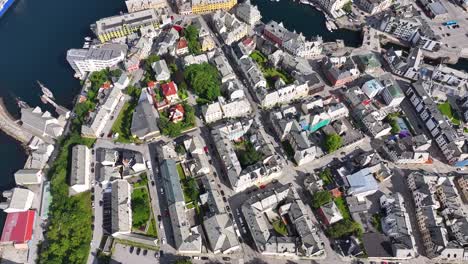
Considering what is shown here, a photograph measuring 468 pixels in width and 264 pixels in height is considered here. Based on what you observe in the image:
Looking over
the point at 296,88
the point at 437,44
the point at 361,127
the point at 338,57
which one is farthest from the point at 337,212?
the point at 437,44

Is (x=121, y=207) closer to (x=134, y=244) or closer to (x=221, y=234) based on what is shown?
(x=134, y=244)

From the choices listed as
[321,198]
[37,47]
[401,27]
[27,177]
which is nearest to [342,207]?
[321,198]

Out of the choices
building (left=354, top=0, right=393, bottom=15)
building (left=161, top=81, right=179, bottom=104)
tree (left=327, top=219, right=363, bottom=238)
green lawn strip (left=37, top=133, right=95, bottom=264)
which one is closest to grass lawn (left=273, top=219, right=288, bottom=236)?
tree (left=327, top=219, right=363, bottom=238)

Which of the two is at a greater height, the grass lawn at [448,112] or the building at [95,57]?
the building at [95,57]

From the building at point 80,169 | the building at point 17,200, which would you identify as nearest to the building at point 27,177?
the building at point 17,200

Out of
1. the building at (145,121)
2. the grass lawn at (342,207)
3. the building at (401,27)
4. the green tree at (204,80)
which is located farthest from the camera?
the building at (401,27)

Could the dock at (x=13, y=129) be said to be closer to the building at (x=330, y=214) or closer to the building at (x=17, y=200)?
the building at (x=17, y=200)
